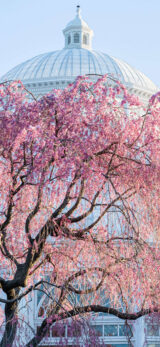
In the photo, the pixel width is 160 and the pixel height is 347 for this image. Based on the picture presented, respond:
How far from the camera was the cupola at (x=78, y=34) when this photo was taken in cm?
3248

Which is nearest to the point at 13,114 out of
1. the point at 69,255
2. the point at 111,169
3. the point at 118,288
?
the point at 111,169

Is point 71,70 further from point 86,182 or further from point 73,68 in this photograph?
point 86,182

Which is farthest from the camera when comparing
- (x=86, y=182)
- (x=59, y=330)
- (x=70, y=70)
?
(x=70, y=70)

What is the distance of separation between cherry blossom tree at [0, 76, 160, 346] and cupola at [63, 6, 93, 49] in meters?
26.1

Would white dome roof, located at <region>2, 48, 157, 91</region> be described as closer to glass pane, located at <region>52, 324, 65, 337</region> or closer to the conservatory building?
the conservatory building

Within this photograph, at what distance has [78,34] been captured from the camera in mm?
32812

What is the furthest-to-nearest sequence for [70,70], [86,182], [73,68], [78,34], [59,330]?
[78,34] < [73,68] < [70,70] < [86,182] < [59,330]

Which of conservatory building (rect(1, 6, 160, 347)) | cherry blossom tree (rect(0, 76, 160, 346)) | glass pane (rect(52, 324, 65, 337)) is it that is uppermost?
conservatory building (rect(1, 6, 160, 347))

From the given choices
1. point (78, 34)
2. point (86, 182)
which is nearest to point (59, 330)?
point (86, 182)

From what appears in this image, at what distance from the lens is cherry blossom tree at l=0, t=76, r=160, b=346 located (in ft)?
20.8

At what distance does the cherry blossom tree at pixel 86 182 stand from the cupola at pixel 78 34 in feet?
85.6

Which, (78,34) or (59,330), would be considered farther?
(78,34)

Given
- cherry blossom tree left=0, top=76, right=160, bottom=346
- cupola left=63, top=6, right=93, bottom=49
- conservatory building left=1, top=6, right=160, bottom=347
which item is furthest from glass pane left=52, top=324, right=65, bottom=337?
cupola left=63, top=6, right=93, bottom=49

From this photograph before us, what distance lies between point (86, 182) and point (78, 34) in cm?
2749
